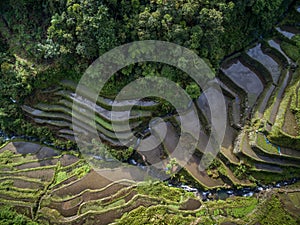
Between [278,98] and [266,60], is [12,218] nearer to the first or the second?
[278,98]

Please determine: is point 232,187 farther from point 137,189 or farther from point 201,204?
point 137,189

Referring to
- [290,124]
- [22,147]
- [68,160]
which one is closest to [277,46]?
[290,124]

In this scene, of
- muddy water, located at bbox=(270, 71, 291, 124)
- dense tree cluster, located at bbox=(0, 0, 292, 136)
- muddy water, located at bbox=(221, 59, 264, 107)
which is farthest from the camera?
muddy water, located at bbox=(221, 59, 264, 107)

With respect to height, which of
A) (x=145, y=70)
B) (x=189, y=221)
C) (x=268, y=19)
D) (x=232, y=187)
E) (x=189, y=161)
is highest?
(x=268, y=19)

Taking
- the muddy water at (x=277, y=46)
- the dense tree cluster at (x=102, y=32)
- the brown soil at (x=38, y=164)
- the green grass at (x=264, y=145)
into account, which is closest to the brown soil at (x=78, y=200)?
the brown soil at (x=38, y=164)

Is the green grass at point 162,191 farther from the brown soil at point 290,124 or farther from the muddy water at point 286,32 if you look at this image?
the muddy water at point 286,32

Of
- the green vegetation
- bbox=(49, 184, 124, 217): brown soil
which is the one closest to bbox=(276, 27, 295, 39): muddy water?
bbox=(49, 184, 124, 217): brown soil

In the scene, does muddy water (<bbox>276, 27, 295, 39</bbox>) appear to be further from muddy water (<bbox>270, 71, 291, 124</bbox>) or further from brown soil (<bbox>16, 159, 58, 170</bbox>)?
brown soil (<bbox>16, 159, 58, 170</bbox>)

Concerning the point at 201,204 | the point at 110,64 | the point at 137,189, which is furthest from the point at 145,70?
the point at 201,204
